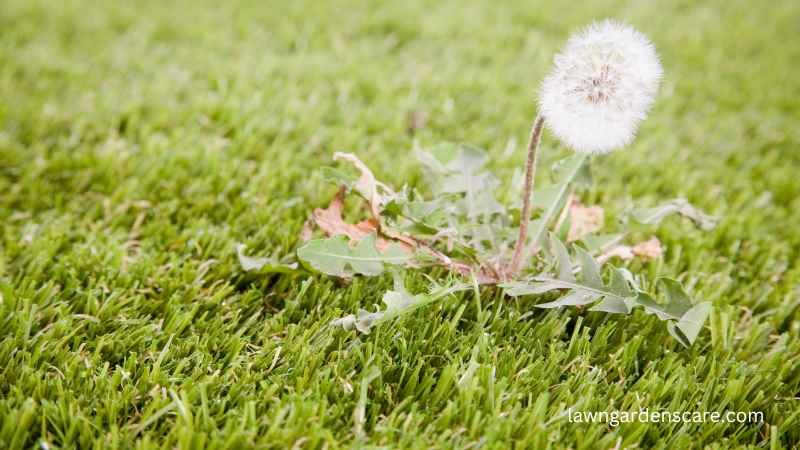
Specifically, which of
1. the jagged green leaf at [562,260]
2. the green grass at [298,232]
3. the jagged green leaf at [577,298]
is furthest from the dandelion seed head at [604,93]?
the green grass at [298,232]

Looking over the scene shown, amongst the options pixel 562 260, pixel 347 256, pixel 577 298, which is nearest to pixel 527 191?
pixel 562 260

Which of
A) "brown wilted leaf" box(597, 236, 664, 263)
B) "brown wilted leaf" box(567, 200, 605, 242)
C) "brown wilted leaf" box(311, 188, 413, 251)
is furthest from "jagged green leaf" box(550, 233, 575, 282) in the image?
"brown wilted leaf" box(311, 188, 413, 251)

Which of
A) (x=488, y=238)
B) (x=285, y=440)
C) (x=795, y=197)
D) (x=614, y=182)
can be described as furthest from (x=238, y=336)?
(x=795, y=197)

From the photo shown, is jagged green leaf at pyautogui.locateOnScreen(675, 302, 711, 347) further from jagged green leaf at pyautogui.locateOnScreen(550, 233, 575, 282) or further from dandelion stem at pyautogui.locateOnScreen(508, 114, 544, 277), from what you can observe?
dandelion stem at pyautogui.locateOnScreen(508, 114, 544, 277)

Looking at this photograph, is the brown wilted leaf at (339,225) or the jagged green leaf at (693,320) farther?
the brown wilted leaf at (339,225)

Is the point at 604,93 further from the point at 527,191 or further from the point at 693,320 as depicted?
the point at 693,320

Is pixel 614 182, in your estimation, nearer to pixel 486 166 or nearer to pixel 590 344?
pixel 486 166

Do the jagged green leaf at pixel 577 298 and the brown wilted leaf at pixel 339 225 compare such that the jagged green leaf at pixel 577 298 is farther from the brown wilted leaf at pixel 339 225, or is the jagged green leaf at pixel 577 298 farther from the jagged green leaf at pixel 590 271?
the brown wilted leaf at pixel 339 225
